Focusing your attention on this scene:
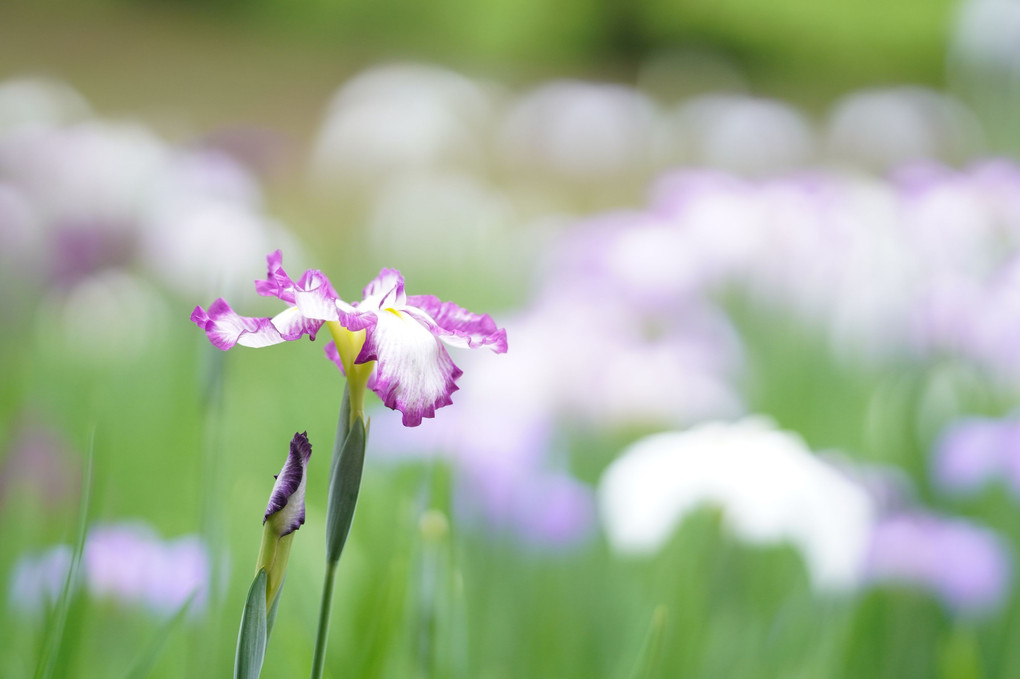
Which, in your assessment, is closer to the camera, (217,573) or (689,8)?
(217,573)

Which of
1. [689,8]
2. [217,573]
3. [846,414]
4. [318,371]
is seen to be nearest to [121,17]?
[689,8]

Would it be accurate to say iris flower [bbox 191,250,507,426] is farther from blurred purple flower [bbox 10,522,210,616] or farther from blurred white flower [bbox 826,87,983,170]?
blurred white flower [bbox 826,87,983,170]

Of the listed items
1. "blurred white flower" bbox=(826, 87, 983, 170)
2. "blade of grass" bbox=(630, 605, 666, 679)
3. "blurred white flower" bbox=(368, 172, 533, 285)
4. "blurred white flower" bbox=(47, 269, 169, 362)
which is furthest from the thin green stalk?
"blurred white flower" bbox=(826, 87, 983, 170)

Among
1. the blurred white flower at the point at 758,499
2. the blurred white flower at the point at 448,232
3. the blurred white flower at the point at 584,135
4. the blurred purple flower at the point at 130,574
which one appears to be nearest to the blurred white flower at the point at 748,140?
the blurred white flower at the point at 584,135

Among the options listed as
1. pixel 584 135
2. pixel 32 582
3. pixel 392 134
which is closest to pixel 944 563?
pixel 32 582

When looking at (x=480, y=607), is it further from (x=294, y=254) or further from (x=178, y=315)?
(x=178, y=315)

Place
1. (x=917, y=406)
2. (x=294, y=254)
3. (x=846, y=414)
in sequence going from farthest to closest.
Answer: (x=294, y=254) → (x=846, y=414) → (x=917, y=406)
